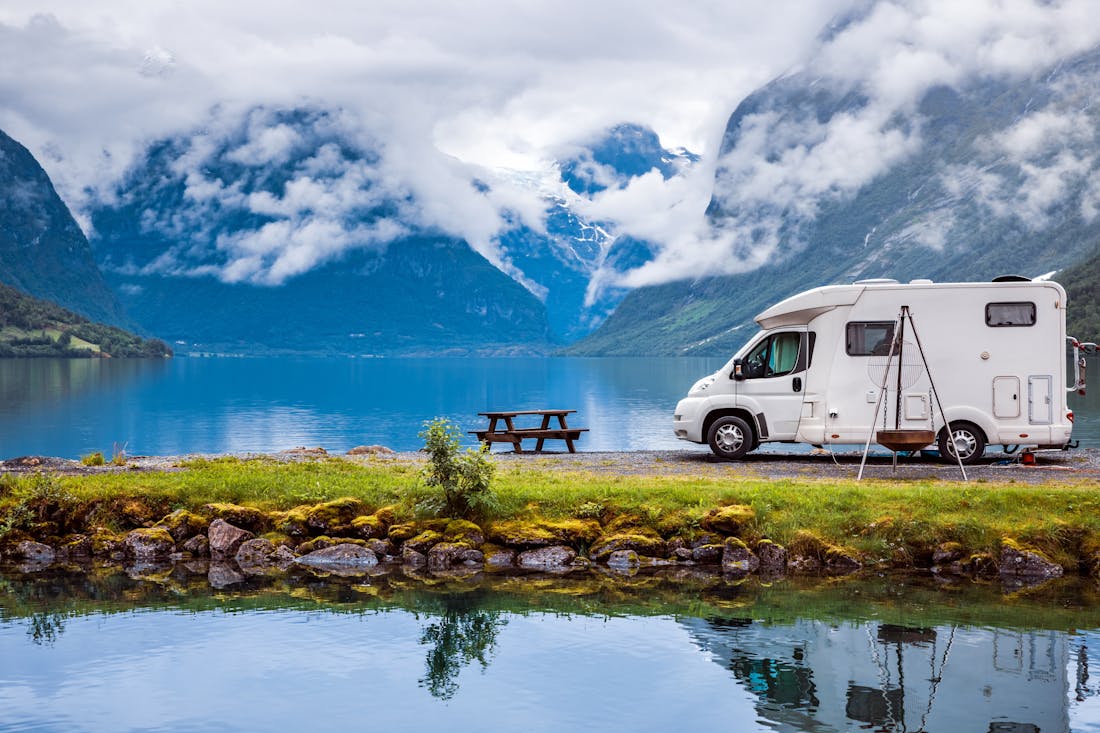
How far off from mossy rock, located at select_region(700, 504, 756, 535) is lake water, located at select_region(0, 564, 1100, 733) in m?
1.38

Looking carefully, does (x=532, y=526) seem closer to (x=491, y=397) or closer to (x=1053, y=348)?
(x=1053, y=348)

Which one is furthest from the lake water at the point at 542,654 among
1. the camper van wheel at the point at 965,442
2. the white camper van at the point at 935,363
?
the camper van wheel at the point at 965,442

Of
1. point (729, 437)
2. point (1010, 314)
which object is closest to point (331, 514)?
point (729, 437)

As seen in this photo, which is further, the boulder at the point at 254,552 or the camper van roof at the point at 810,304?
the camper van roof at the point at 810,304

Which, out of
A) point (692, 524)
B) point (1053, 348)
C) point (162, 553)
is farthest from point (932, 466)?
point (162, 553)

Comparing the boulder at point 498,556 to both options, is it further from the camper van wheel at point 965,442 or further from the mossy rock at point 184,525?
the camper van wheel at point 965,442

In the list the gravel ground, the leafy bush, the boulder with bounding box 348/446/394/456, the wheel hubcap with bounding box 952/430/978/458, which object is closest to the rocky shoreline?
the leafy bush

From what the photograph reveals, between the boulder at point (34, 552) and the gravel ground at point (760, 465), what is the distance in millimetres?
3451

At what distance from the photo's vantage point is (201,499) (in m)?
22.7

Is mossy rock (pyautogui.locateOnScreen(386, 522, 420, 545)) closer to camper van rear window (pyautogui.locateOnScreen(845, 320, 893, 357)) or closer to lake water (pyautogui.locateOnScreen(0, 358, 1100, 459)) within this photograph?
camper van rear window (pyautogui.locateOnScreen(845, 320, 893, 357))

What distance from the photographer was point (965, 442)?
90.0 ft

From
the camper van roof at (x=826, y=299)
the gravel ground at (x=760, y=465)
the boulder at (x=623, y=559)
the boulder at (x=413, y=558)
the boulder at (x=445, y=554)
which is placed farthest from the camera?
the camper van roof at (x=826, y=299)

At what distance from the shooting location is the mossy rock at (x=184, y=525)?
2188 cm

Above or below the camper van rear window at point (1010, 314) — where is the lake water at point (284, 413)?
below
